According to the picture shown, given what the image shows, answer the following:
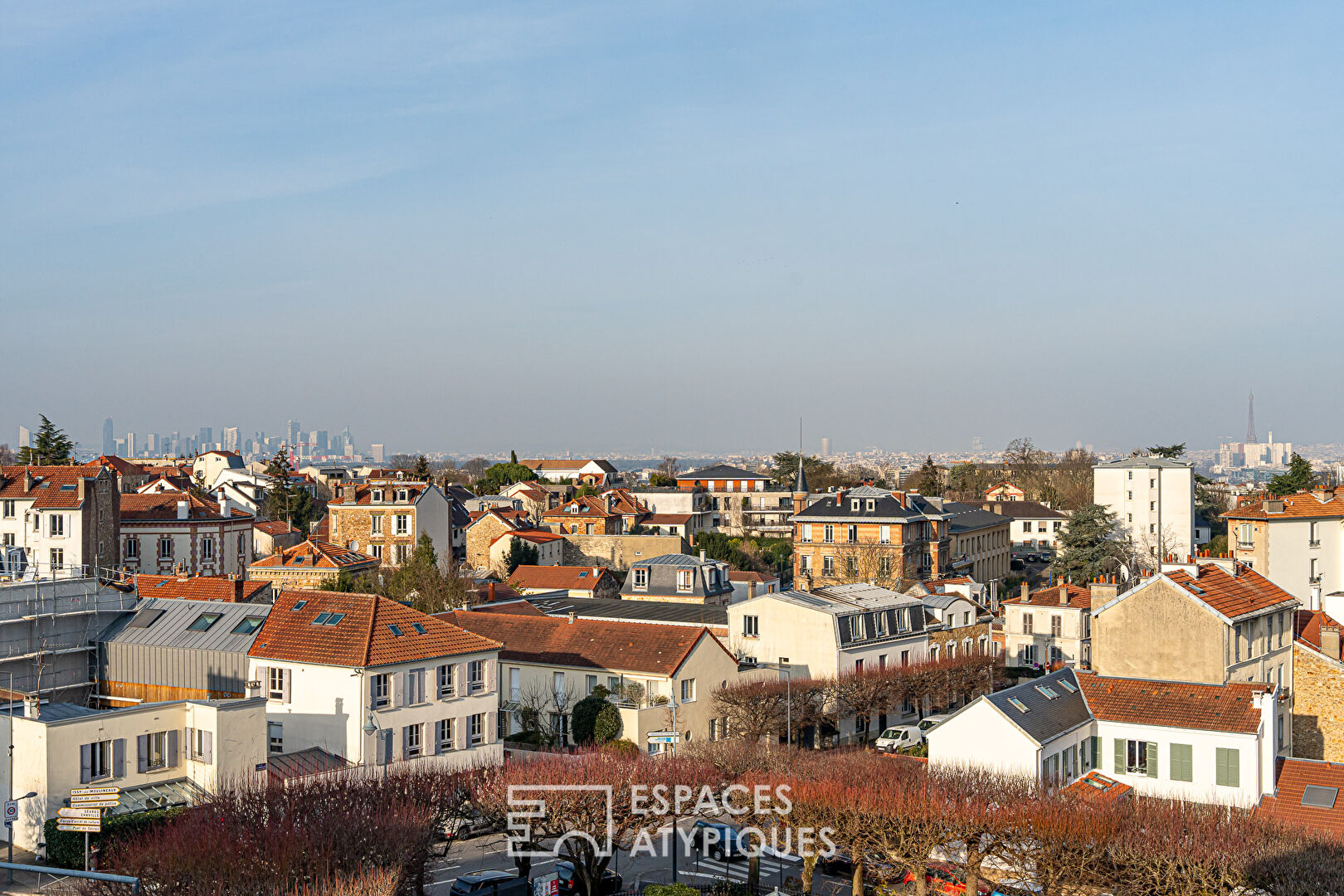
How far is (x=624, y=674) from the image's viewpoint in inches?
1647

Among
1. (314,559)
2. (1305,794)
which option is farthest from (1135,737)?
(314,559)

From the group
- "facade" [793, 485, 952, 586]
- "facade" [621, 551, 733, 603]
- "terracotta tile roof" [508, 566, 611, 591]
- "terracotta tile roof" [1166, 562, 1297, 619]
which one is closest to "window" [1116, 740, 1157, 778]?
"terracotta tile roof" [1166, 562, 1297, 619]

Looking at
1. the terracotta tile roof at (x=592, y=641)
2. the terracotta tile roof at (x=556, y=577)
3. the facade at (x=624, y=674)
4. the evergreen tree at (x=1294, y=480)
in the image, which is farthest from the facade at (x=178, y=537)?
the evergreen tree at (x=1294, y=480)

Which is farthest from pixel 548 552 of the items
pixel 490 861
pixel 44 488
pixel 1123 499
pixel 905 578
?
pixel 490 861

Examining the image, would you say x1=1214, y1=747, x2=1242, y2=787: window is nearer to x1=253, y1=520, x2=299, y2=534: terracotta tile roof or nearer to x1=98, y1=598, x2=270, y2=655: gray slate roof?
x1=98, y1=598, x2=270, y2=655: gray slate roof

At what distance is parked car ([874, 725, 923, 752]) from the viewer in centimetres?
4297

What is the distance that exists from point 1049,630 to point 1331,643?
57.9 feet

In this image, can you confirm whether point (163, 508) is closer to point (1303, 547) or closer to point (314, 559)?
point (314, 559)

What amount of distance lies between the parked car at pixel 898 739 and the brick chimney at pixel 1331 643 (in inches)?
560

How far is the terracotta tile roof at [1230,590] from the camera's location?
38031 millimetres

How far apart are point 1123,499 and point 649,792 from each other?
79800 mm

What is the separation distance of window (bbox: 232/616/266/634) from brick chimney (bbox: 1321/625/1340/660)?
35.7 meters

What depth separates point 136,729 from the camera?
28688 mm

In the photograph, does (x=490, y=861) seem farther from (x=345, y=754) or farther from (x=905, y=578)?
(x=905, y=578)
